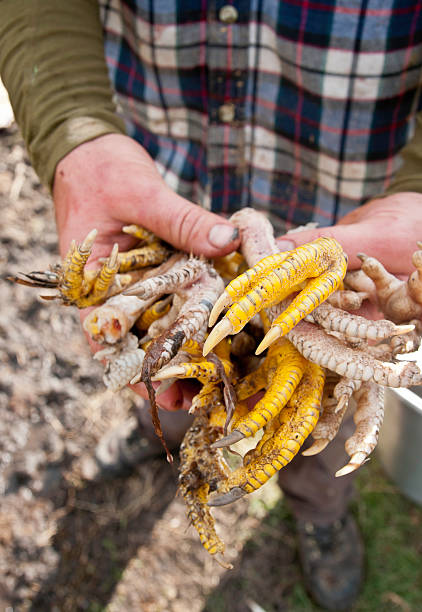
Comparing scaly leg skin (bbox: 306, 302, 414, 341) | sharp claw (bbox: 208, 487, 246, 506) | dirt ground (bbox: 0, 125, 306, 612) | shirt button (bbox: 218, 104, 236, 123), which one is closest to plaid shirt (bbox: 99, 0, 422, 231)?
shirt button (bbox: 218, 104, 236, 123)

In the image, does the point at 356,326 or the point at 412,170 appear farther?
the point at 412,170

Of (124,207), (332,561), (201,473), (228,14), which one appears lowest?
(332,561)

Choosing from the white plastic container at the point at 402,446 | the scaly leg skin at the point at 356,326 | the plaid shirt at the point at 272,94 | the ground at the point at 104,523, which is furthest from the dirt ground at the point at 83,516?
the scaly leg skin at the point at 356,326

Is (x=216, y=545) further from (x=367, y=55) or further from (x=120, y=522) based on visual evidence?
(x=120, y=522)

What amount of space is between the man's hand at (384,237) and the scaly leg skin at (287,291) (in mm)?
168

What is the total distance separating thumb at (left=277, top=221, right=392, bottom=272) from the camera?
1101 mm

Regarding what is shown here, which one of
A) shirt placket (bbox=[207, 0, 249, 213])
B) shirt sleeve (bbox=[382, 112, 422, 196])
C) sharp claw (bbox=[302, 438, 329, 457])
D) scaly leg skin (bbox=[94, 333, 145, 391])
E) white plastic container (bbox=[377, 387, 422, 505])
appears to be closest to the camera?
sharp claw (bbox=[302, 438, 329, 457])

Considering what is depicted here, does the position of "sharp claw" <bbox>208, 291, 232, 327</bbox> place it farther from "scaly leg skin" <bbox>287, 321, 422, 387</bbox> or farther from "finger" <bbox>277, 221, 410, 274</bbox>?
"finger" <bbox>277, 221, 410, 274</bbox>

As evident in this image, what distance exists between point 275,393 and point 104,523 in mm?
1741

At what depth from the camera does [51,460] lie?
239 centimetres

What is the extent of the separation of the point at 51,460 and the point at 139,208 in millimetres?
1629

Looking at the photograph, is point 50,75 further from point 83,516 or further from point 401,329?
point 83,516

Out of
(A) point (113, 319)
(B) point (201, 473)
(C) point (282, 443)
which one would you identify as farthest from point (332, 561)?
(A) point (113, 319)

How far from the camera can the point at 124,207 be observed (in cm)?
125
